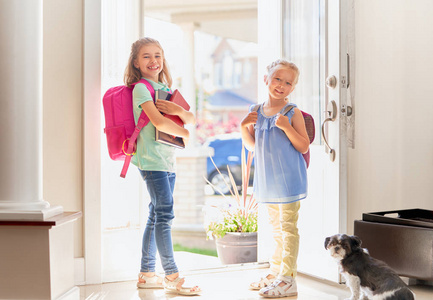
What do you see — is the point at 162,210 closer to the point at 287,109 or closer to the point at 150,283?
the point at 150,283

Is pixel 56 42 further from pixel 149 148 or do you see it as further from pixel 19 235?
pixel 19 235

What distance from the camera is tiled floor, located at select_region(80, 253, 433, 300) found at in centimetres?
300

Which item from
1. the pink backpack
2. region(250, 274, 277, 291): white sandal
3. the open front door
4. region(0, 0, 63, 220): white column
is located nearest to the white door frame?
the pink backpack

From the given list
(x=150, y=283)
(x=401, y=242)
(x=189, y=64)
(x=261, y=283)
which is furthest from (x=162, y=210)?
(x=189, y=64)

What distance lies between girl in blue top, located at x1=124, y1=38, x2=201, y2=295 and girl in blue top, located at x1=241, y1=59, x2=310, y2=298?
1.46ft

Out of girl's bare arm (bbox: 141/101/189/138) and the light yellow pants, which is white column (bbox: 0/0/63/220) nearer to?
girl's bare arm (bbox: 141/101/189/138)

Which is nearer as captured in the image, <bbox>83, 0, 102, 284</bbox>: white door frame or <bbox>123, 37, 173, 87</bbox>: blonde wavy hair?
<bbox>123, 37, 173, 87</bbox>: blonde wavy hair

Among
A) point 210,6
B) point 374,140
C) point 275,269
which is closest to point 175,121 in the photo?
point 275,269

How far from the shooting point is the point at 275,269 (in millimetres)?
3131

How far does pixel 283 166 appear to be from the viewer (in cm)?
296

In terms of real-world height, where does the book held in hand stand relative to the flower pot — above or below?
above

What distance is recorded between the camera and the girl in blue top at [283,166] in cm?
295

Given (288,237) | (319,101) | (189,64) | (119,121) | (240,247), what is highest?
(189,64)

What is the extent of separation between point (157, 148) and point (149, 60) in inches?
19.1
